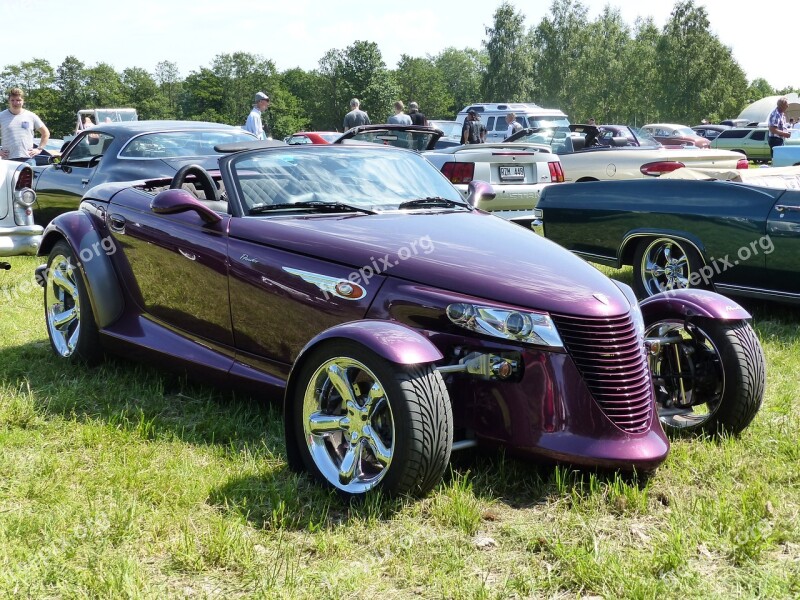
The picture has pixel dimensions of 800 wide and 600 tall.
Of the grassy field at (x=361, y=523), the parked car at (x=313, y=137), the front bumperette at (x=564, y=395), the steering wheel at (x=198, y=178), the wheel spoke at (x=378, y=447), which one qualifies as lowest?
the grassy field at (x=361, y=523)

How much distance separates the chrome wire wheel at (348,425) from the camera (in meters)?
3.33

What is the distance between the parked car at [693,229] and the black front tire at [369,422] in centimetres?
411

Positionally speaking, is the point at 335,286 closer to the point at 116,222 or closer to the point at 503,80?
the point at 116,222

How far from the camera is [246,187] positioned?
451 cm

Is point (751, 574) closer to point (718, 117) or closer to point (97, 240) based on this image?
point (97, 240)

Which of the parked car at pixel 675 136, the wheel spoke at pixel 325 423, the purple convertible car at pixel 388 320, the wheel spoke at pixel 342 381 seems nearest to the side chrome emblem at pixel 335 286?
the purple convertible car at pixel 388 320

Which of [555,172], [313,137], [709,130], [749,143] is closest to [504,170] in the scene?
[555,172]

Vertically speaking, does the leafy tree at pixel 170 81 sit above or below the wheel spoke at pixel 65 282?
above

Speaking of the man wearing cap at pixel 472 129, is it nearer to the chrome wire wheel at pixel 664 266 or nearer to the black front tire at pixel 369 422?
the chrome wire wheel at pixel 664 266

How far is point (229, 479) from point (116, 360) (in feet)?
7.40

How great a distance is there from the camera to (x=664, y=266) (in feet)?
24.0

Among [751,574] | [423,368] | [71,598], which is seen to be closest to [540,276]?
[423,368]

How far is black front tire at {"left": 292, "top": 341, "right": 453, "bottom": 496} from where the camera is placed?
3137 millimetres

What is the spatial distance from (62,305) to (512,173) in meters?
6.49
